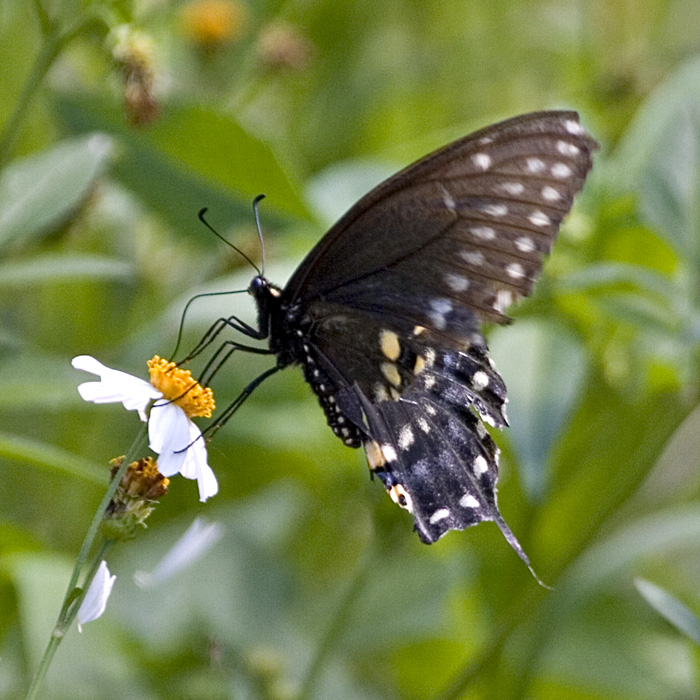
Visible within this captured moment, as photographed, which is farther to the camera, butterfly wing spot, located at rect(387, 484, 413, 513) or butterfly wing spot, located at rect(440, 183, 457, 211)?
butterfly wing spot, located at rect(440, 183, 457, 211)

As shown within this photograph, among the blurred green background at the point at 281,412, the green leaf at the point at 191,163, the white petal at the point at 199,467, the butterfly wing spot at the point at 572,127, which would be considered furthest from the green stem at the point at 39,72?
the butterfly wing spot at the point at 572,127

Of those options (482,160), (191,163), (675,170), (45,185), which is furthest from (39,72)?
(675,170)

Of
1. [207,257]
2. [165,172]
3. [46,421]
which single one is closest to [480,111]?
[207,257]

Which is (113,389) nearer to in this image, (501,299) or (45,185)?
(45,185)

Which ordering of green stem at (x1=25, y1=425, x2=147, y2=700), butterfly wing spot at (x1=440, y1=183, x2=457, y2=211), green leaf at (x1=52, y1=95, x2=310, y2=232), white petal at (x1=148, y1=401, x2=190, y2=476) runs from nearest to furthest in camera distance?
1. green stem at (x1=25, y1=425, x2=147, y2=700)
2. white petal at (x1=148, y1=401, x2=190, y2=476)
3. butterfly wing spot at (x1=440, y1=183, x2=457, y2=211)
4. green leaf at (x1=52, y1=95, x2=310, y2=232)

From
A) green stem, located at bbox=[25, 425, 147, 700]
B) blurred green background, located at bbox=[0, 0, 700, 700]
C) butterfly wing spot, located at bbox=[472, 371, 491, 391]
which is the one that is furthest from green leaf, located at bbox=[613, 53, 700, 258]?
green stem, located at bbox=[25, 425, 147, 700]

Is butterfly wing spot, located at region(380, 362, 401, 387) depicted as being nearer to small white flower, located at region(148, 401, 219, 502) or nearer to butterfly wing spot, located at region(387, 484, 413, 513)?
butterfly wing spot, located at region(387, 484, 413, 513)

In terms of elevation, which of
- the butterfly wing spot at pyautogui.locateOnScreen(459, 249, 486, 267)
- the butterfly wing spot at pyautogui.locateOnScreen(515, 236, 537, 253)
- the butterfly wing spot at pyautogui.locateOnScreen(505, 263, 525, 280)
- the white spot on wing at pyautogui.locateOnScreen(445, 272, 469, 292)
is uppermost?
the butterfly wing spot at pyautogui.locateOnScreen(515, 236, 537, 253)
